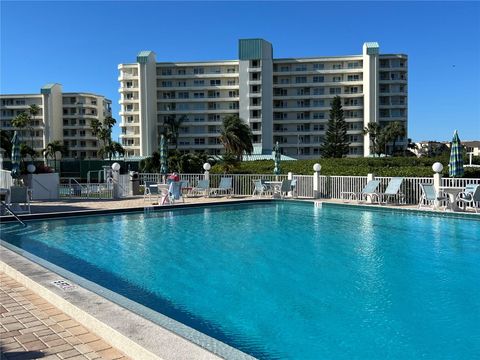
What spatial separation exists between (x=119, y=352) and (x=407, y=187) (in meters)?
15.8

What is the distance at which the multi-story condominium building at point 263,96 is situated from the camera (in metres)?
76.2

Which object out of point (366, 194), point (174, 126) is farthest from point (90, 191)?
point (174, 126)

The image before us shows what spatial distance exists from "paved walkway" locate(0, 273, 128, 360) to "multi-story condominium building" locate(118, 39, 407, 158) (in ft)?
230

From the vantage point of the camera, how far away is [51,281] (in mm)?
5379

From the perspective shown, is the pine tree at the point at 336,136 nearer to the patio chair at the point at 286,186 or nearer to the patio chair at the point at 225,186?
the patio chair at the point at 225,186

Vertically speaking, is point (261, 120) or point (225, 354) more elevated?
point (261, 120)

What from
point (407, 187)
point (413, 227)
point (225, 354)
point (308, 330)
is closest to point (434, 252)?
point (413, 227)

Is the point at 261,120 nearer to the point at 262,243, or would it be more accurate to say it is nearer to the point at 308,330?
the point at 262,243

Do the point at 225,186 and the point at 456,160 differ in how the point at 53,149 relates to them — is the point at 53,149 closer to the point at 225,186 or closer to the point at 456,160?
the point at 225,186

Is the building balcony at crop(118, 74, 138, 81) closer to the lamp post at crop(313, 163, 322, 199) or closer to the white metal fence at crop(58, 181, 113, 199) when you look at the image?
the white metal fence at crop(58, 181, 113, 199)

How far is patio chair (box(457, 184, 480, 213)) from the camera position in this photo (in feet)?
45.8

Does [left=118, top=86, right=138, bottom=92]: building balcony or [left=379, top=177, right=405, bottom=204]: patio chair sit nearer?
[left=379, top=177, right=405, bottom=204]: patio chair

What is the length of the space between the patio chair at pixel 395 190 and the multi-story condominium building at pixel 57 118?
80353 millimetres

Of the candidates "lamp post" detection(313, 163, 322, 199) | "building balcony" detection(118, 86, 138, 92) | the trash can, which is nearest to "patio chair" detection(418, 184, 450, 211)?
"lamp post" detection(313, 163, 322, 199)
